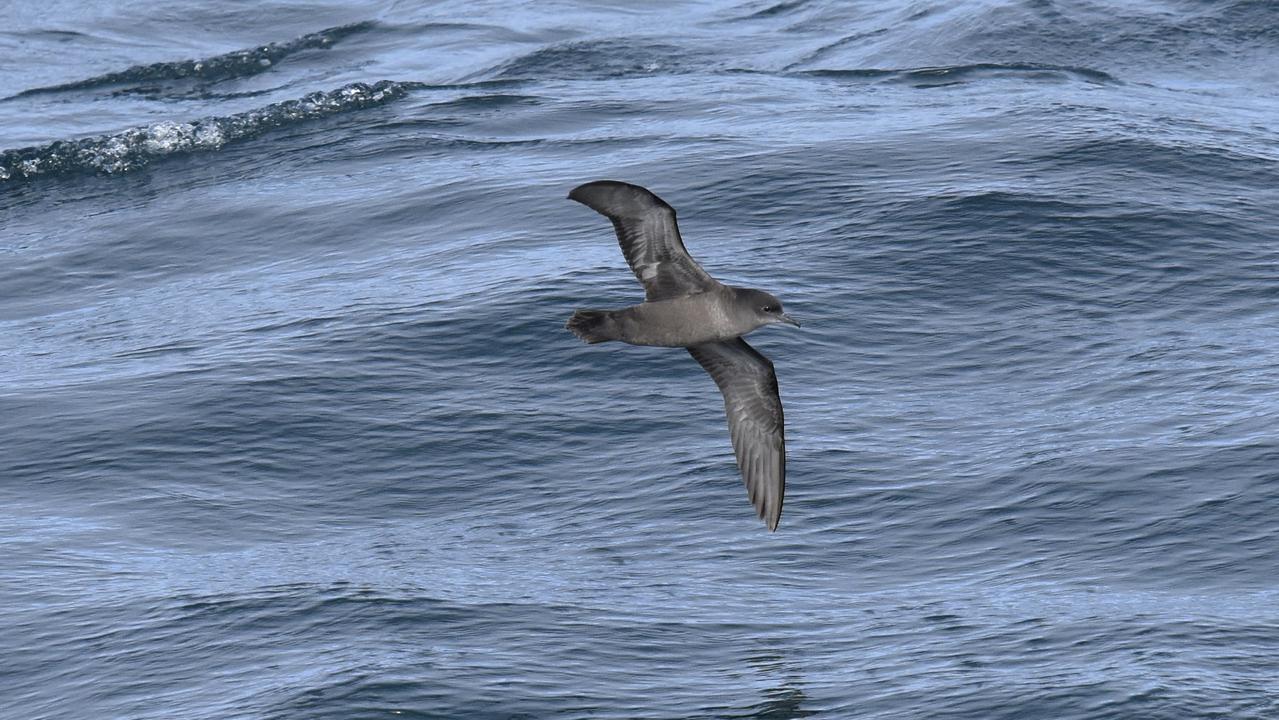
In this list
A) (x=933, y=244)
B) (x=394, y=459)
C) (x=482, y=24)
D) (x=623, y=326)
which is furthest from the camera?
(x=482, y=24)

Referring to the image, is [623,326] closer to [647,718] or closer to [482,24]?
[647,718]

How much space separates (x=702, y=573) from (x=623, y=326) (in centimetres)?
548

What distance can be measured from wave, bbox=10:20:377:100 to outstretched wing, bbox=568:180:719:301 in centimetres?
2373

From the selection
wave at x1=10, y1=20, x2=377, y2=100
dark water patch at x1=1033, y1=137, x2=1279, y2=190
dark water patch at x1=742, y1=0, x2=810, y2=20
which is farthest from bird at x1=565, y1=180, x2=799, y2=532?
dark water patch at x1=742, y1=0, x2=810, y2=20

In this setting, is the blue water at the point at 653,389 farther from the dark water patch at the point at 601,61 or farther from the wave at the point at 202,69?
the wave at the point at 202,69

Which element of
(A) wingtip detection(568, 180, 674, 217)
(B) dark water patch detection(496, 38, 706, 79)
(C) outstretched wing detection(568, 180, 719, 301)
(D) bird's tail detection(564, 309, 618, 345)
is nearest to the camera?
(A) wingtip detection(568, 180, 674, 217)

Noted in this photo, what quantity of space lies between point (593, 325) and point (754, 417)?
196 centimetres

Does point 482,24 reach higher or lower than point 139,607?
higher

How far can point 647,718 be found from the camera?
13.3m

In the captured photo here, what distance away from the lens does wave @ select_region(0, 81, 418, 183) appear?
95.8 feet

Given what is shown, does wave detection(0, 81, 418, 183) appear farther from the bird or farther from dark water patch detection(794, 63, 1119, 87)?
the bird

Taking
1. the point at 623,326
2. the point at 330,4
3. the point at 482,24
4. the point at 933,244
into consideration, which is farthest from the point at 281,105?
the point at 623,326

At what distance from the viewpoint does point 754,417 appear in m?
12.4

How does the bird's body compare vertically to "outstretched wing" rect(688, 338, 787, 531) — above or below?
above
